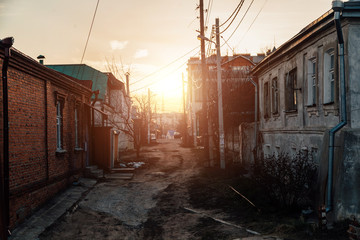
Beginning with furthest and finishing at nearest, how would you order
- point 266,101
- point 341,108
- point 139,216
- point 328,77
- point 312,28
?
point 266,101, point 139,216, point 312,28, point 328,77, point 341,108

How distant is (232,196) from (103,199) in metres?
4.81

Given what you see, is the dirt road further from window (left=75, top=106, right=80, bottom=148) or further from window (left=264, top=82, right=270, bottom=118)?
window (left=264, top=82, right=270, bottom=118)

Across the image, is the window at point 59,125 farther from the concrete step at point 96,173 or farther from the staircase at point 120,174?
the staircase at point 120,174

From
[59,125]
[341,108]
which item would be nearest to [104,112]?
[59,125]

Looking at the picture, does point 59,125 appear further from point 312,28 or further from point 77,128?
point 312,28

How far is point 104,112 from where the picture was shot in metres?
25.7

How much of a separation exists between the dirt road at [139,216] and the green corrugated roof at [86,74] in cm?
1317

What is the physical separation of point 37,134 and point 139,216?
4089mm

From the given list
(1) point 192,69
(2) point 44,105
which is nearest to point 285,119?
(2) point 44,105

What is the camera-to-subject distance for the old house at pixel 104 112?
1781cm

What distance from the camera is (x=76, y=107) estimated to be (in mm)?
15391

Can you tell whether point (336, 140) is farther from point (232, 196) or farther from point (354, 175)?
point (232, 196)

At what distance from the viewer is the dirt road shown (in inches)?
334

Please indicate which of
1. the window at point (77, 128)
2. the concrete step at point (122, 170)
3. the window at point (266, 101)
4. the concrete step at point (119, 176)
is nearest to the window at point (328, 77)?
the window at point (266, 101)
